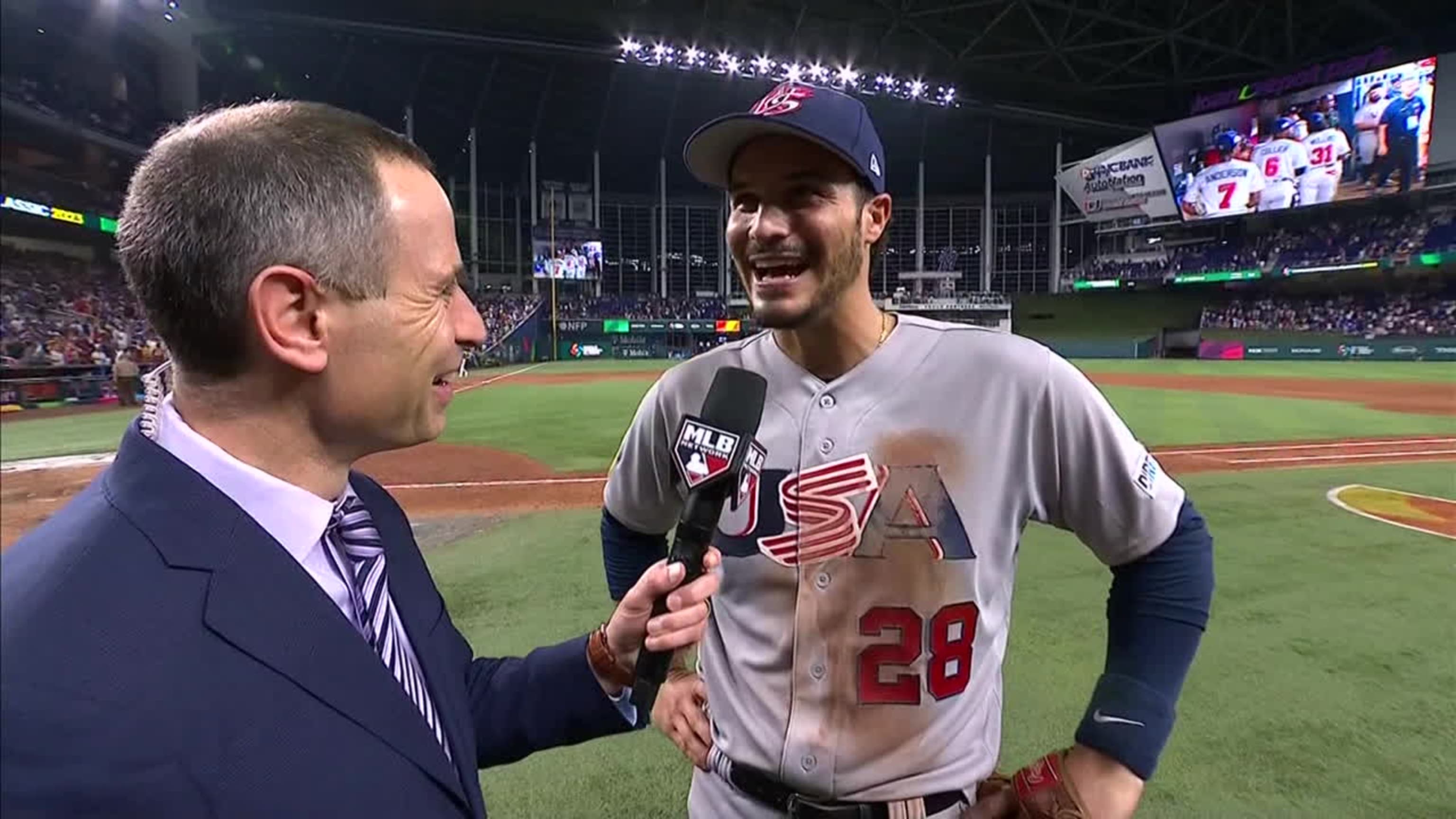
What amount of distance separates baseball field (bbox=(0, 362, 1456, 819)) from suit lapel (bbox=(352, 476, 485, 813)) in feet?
1.63

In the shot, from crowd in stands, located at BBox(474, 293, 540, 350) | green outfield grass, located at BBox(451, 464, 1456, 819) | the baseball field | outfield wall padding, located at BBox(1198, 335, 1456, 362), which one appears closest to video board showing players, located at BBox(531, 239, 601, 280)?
crowd in stands, located at BBox(474, 293, 540, 350)

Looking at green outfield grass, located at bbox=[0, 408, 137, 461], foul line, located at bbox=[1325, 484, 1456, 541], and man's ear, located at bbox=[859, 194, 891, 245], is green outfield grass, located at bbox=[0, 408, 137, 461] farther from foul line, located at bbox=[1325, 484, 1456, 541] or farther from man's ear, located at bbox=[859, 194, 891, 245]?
foul line, located at bbox=[1325, 484, 1456, 541]

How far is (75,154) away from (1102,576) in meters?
5.64

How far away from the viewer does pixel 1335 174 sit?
39188 millimetres

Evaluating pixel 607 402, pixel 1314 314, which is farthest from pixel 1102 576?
pixel 1314 314

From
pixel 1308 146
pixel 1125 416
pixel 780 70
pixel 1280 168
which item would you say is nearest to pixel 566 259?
pixel 780 70

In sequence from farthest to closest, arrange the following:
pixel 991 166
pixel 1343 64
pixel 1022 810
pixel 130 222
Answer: pixel 991 166 < pixel 1343 64 < pixel 1022 810 < pixel 130 222

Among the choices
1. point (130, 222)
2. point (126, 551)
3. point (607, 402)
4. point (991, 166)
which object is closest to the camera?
point (126, 551)

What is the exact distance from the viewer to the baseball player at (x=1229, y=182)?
139 feet

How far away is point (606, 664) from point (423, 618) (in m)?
0.41

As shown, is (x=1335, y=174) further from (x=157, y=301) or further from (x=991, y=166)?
(x=157, y=301)

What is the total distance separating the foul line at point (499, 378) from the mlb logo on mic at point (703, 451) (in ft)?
48.8

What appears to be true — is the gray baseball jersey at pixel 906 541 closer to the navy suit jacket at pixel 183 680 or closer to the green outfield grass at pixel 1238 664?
the navy suit jacket at pixel 183 680

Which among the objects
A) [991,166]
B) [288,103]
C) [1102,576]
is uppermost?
[991,166]
